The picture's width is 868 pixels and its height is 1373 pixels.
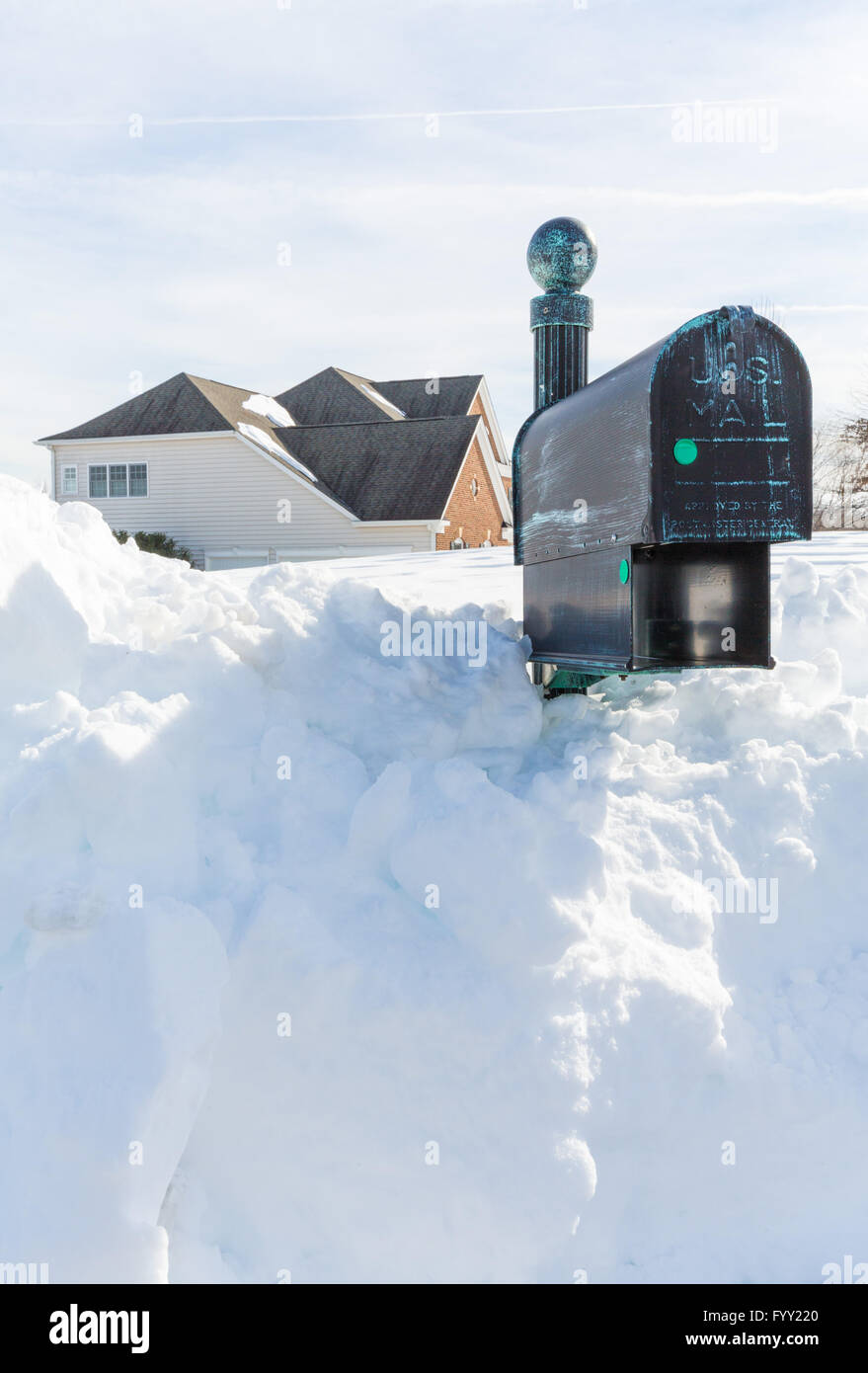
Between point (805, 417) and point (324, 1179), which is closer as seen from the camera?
point (324, 1179)

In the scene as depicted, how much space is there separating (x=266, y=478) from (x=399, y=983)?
17.5 metres

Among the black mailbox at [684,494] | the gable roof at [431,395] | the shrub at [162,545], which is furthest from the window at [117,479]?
the black mailbox at [684,494]

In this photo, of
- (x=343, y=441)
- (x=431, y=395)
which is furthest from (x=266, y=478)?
(x=431, y=395)

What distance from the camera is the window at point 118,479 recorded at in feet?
67.6

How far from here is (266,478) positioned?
1923cm

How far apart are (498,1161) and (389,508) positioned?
677 inches

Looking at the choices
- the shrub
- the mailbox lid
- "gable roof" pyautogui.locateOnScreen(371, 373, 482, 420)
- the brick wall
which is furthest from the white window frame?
the mailbox lid

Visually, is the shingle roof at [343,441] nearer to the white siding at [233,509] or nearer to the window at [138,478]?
the white siding at [233,509]

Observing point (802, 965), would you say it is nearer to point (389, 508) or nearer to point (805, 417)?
point (805, 417)

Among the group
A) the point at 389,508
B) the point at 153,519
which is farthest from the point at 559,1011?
the point at 153,519

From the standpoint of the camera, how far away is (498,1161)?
2602mm

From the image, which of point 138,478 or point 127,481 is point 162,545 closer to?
point 138,478

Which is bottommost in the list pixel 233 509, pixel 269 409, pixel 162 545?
pixel 162 545

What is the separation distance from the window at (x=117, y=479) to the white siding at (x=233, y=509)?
205mm
